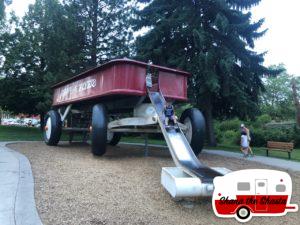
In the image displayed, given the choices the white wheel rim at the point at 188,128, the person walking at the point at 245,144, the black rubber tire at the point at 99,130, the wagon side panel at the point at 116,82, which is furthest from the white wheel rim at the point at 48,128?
the person walking at the point at 245,144

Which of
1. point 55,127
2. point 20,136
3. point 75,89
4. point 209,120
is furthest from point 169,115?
point 20,136

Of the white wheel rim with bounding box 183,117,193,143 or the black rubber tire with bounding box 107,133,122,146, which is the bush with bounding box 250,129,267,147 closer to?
the black rubber tire with bounding box 107,133,122,146

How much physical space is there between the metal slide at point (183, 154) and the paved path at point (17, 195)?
2.72m

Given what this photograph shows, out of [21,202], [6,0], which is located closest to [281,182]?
[21,202]

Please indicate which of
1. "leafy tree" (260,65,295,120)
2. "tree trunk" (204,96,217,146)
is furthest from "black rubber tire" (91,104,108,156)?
"leafy tree" (260,65,295,120)

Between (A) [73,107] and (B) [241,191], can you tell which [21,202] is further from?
(A) [73,107]

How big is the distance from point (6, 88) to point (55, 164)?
2381cm

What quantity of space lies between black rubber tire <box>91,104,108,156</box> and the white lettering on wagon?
1.49m

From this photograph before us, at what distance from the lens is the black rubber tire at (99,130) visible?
10445mm

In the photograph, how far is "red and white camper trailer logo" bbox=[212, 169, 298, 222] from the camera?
3752mm

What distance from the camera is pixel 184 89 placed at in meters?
12.1

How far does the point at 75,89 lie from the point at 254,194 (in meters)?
10.9

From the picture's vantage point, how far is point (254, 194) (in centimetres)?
381

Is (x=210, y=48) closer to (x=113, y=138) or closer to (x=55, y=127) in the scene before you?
(x=113, y=138)
